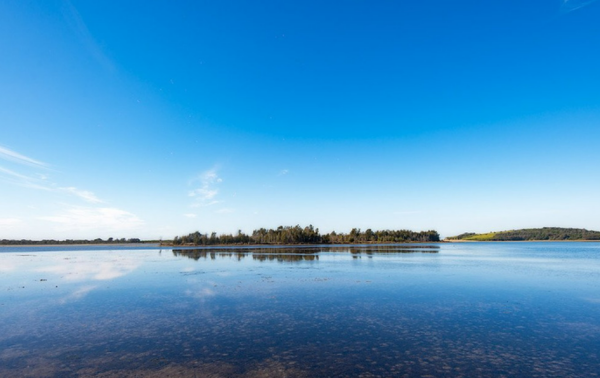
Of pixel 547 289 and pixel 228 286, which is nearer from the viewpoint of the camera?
pixel 547 289

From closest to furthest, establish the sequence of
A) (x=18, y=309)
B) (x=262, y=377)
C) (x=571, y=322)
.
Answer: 1. (x=262, y=377)
2. (x=571, y=322)
3. (x=18, y=309)

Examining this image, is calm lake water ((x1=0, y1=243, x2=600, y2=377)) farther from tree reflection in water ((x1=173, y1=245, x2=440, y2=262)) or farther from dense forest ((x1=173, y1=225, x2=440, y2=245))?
dense forest ((x1=173, y1=225, x2=440, y2=245))

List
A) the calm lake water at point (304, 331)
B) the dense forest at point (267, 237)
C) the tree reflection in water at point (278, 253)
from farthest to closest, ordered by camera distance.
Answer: the dense forest at point (267, 237)
the tree reflection in water at point (278, 253)
the calm lake water at point (304, 331)

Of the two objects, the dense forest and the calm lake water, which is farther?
the dense forest

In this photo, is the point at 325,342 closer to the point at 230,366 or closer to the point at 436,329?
the point at 230,366

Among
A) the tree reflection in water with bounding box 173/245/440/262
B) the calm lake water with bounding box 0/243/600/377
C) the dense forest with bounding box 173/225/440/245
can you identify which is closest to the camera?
the calm lake water with bounding box 0/243/600/377

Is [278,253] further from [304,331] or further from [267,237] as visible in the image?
[267,237]

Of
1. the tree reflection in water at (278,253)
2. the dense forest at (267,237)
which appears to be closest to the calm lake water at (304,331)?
the tree reflection in water at (278,253)

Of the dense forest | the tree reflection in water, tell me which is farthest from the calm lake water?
the dense forest

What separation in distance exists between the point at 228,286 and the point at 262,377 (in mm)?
16787

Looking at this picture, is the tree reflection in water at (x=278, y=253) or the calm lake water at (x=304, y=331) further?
the tree reflection in water at (x=278, y=253)

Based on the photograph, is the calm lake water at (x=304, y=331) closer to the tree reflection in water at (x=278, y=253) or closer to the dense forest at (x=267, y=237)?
the tree reflection in water at (x=278, y=253)

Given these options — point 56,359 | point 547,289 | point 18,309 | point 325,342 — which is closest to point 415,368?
point 325,342

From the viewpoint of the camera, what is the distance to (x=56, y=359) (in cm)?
1001
